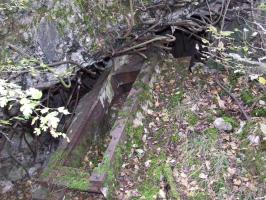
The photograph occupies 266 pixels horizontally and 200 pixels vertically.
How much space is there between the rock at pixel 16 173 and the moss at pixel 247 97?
128 inches

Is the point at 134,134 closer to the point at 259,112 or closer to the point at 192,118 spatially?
the point at 192,118

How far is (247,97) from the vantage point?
427 cm

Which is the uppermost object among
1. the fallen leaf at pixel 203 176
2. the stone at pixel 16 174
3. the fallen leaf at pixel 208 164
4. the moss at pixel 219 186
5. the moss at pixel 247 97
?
the moss at pixel 247 97

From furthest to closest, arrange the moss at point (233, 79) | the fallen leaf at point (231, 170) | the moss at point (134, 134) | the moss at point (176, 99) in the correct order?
the moss at point (233, 79) → the moss at point (176, 99) → the moss at point (134, 134) → the fallen leaf at point (231, 170)

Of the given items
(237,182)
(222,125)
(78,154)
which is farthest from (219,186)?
(78,154)

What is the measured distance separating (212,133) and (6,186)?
9.88ft

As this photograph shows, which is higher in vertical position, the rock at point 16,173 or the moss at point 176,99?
the moss at point 176,99

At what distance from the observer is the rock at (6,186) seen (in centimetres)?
473

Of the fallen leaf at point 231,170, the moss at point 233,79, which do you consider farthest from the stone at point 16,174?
the moss at point 233,79

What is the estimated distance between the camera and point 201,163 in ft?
11.7

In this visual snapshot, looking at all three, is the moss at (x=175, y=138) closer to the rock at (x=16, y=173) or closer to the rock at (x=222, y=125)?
the rock at (x=222, y=125)

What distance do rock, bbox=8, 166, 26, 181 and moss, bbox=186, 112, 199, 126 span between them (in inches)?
100

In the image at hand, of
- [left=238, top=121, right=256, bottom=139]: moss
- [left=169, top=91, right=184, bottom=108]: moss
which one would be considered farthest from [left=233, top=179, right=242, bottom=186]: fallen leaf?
[left=169, top=91, right=184, bottom=108]: moss

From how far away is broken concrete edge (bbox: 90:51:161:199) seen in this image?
3.35m
